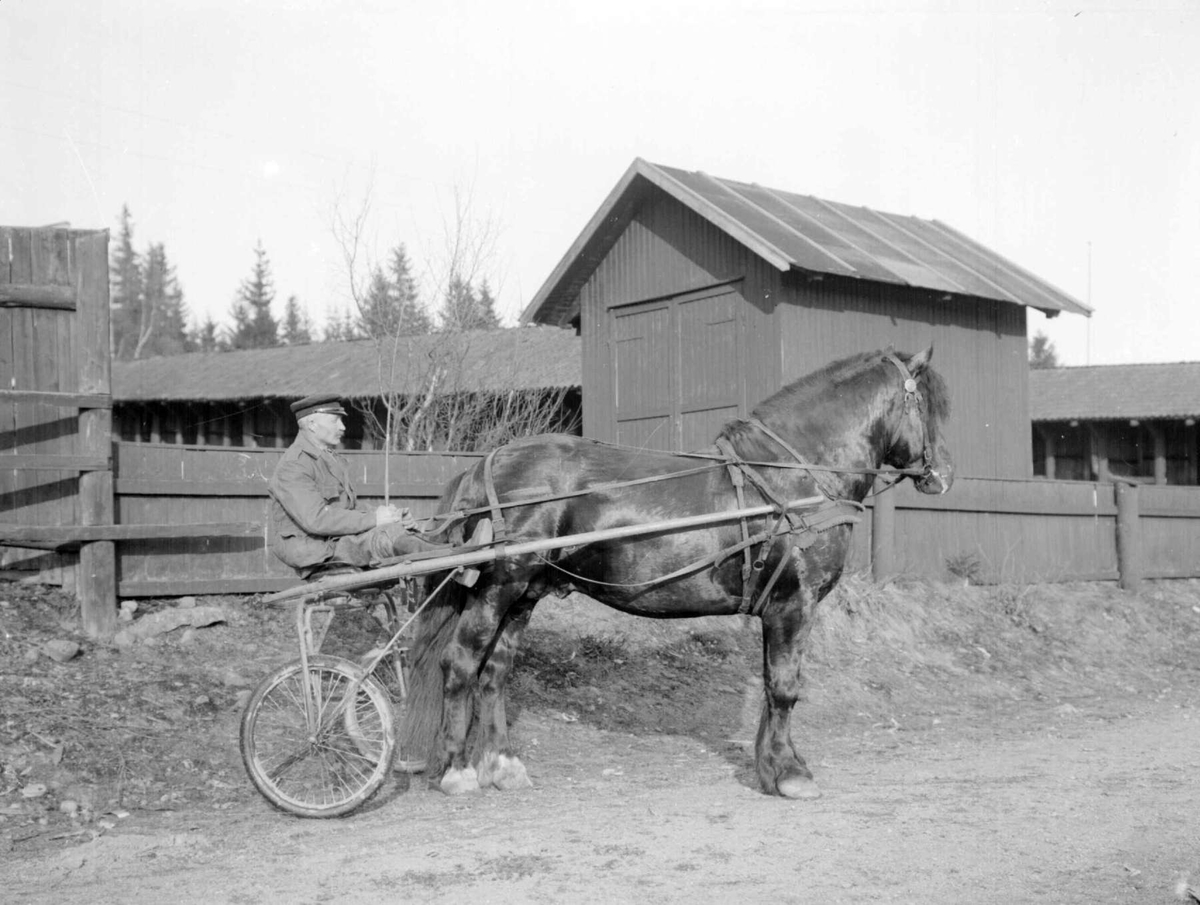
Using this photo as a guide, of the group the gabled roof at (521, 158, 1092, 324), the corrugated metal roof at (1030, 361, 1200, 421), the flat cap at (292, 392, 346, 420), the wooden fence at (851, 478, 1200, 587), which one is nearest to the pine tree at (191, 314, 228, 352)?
the corrugated metal roof at (1030, 361, 1200, 421)

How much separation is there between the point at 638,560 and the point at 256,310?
83.0 m

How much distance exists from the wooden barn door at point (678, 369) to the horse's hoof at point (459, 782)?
9.53m

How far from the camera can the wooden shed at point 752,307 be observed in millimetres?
15789

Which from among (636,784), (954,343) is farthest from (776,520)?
(954,343)

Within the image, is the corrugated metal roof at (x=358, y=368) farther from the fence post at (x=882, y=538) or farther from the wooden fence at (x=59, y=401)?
the wooden fence at (x=59, y=401)

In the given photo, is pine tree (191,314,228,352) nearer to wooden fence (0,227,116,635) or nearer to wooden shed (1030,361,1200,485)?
wooden shed (1030,361,1200,485)

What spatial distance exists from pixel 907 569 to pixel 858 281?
439cm

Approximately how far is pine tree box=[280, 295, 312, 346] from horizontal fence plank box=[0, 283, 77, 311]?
70071mm

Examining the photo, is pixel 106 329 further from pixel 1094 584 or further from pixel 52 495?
pixel 1094 584

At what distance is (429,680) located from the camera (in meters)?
6.89

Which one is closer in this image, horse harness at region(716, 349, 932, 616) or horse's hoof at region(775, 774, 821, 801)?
horse's hoof at region(775, 774, 821, 801)

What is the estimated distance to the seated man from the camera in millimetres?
6336

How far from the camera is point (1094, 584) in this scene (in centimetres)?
1639

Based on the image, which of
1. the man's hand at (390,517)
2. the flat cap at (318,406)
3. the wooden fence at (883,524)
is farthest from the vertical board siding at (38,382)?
the man's hand at (390,517)
